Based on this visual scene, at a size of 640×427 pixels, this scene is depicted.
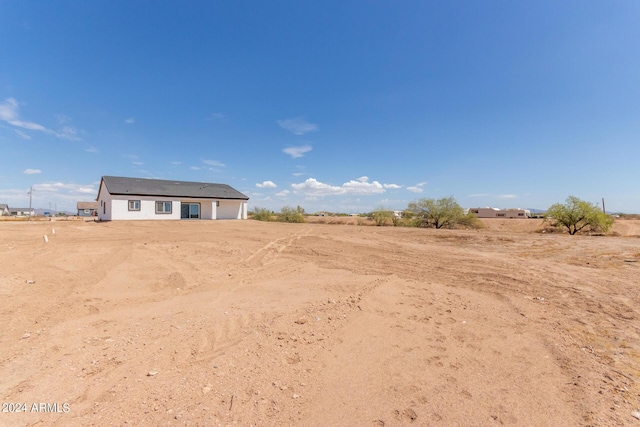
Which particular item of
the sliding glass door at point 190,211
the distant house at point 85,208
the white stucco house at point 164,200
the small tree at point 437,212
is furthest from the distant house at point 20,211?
the small tree at point 437,212

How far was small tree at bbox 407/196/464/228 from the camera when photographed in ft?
68.5

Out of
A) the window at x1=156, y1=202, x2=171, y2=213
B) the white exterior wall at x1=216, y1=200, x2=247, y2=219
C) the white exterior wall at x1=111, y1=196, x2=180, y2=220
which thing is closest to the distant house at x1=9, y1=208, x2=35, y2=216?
the white exterior wall at x1=111, y1=196, x2=180, y2=220

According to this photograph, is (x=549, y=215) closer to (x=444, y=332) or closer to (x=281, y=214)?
(x=444, y=332)

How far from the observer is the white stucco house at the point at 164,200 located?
2150cm

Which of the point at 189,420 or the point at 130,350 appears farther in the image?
the point at 130,350

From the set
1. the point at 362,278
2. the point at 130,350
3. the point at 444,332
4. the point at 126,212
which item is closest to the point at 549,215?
the point at 362,278

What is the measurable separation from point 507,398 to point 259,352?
93.3 inches

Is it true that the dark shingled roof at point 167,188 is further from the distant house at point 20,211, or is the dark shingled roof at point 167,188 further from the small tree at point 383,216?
the distant house at point 20,211

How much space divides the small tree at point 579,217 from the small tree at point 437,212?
18.4 feet

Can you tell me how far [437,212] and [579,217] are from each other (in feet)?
26.5

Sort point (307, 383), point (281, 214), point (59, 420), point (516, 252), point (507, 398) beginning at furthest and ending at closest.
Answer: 1. point (281, 214)
2. point (516, 252)
3. point (307, 383)
4. point (507, 398)
5. point (59, 420)

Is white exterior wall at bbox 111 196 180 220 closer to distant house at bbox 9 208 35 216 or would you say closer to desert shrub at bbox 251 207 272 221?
desert shrub at bbox 251 207 272 221

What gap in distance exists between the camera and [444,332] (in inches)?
140

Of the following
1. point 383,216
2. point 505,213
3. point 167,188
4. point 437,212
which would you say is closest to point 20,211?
point 167,188
